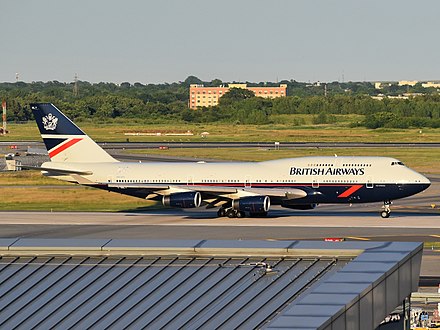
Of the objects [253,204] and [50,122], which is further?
[50,122]

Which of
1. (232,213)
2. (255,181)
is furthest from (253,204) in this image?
(232,213)

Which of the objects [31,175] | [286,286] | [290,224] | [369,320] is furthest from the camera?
[31,175]

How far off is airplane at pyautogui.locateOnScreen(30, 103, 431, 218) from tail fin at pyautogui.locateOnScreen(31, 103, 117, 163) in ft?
0.62

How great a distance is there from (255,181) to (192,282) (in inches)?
2151

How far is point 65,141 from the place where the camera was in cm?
8506

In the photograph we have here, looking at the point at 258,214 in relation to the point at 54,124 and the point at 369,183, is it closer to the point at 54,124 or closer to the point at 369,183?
the point at 369,183

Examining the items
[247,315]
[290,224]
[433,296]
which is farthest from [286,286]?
[290,224]

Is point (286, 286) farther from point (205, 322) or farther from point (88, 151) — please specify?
point (88, 151)

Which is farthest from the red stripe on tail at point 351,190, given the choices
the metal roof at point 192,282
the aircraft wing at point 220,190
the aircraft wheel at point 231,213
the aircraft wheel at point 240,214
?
the metal roof at point 192,282

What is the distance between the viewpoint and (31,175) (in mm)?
124750

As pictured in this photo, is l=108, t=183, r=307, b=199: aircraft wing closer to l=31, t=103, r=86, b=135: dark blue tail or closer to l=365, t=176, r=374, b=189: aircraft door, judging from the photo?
l=365, t=176, r=374, b=189: aircraft door

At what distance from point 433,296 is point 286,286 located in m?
22.1

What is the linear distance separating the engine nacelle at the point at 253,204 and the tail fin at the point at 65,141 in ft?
37.0

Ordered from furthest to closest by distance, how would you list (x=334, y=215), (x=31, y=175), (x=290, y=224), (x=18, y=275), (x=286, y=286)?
1. (x=31, y=175)
2. (x=334, y=215)
3. (x=290, y=224)
4. (x=18, y=275)
5. (x=286, y=286)
